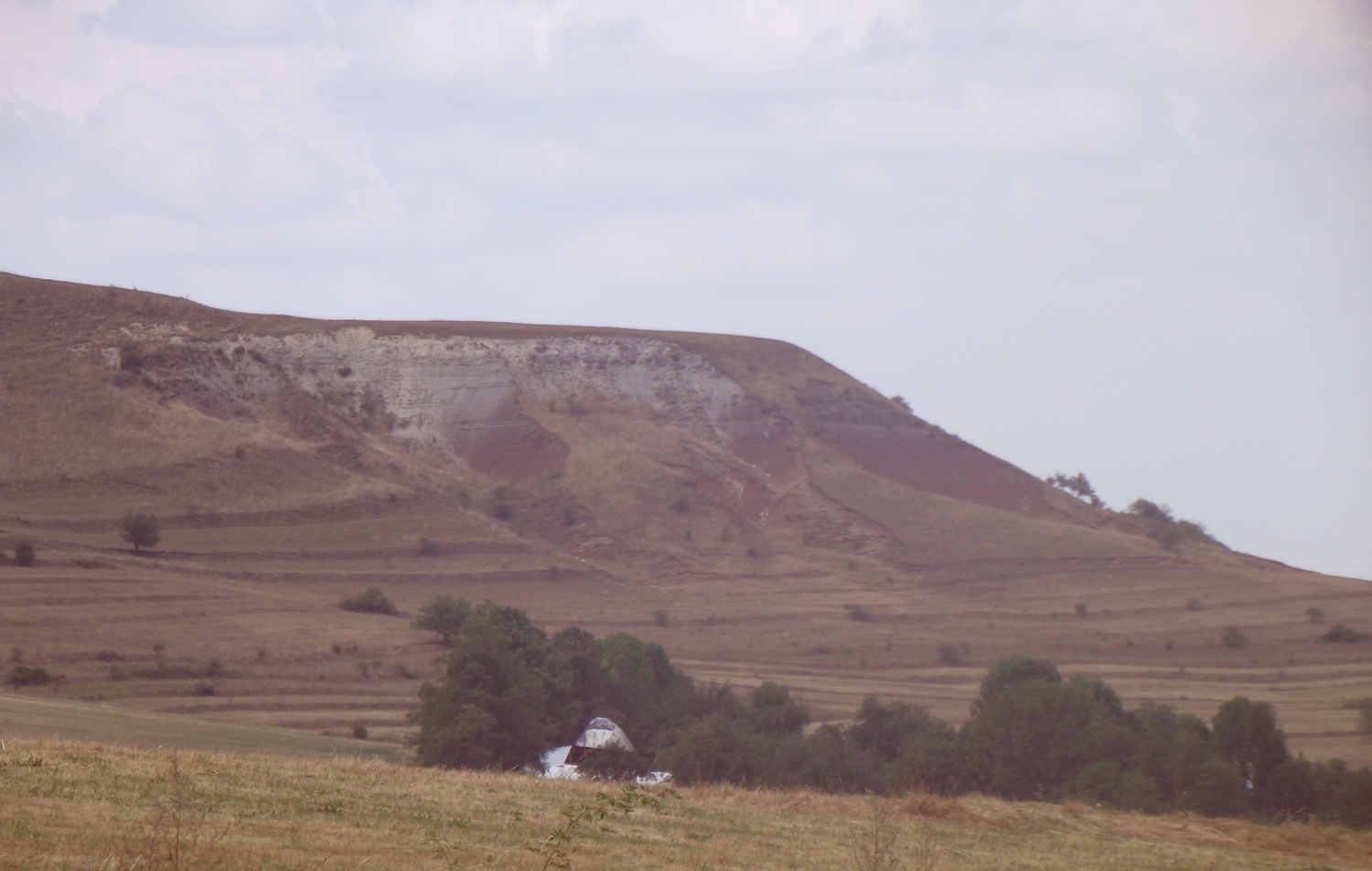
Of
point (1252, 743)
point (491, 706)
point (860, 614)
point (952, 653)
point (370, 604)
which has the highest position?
point (860, 614)

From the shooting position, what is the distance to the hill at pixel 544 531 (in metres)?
36.6

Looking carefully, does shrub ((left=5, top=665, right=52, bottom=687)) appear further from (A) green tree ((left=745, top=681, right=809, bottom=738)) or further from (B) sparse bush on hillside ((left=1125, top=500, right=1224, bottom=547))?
(B) sparse bush on hillside ((left=1125, top=500, right=1224, bottom=547))

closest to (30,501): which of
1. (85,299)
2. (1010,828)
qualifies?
(85,299)

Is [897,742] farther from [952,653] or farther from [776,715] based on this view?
[952,653]

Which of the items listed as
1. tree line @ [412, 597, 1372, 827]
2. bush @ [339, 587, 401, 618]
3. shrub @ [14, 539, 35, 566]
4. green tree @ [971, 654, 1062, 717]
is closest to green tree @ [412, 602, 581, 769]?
tree line @ [412, 597, 1372, 827]

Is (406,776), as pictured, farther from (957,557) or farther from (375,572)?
(957,557)

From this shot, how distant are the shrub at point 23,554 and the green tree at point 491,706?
1866 centimetres

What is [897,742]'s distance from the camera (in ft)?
96.9

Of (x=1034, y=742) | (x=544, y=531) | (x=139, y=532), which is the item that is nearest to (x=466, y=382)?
(x=544, y=531)

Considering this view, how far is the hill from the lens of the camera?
36.6 meters

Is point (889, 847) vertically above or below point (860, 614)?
above

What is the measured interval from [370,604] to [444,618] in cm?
504

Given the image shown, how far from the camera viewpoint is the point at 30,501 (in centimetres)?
4681

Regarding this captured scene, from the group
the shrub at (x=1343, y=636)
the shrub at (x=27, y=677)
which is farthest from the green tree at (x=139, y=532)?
the shrub at (x=1343, y=636)
